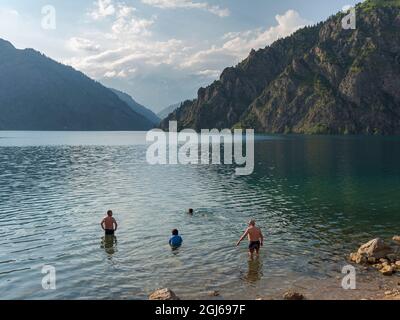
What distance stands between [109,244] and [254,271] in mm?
13705

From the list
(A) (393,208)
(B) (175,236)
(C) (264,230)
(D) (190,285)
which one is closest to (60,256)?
(B) (175,236)

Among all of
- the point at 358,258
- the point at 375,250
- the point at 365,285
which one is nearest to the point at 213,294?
the point at 365,285

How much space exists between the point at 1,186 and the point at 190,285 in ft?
182

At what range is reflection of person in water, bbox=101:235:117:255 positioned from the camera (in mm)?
34188

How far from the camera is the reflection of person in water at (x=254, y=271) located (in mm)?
27812

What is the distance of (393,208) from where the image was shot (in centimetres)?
5191

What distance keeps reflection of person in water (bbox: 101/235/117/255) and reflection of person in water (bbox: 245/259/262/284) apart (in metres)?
11.5

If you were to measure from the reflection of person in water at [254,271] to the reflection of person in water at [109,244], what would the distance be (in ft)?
37.7

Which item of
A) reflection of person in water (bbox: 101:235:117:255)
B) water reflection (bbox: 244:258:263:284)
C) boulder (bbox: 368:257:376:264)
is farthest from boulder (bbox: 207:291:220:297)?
boulder (bbox: 368:257:376:264)

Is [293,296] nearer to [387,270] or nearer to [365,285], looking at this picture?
[365,285]

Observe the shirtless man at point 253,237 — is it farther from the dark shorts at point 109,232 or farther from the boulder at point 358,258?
the dark shorts at point 109,232

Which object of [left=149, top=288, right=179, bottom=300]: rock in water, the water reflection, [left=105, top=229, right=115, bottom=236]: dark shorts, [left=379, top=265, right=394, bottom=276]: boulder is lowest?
the water reflection

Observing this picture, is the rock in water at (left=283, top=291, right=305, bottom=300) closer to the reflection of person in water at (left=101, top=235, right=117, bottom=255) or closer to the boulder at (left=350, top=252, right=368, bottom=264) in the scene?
the boulder at (left=350, top=252, right=368, bottom=264)

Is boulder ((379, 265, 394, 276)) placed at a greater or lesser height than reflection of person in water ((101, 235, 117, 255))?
lesser
